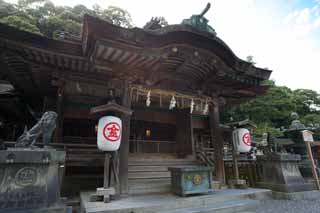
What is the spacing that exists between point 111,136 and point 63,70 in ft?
9.37

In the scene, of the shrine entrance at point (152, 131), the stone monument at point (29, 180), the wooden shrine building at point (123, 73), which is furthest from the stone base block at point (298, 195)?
the stone monument at point (29, 180)

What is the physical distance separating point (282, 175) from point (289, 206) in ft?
4.03

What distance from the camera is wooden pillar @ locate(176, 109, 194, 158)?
359 inches

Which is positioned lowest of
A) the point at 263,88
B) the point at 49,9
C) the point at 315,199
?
the point at 315,199

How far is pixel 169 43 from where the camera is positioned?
195 inches

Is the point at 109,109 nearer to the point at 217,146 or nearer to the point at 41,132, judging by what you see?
the point at 41,132

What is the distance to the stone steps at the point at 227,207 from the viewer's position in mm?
4020

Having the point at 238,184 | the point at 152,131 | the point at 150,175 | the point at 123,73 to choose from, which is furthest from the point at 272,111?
the point at 123,73

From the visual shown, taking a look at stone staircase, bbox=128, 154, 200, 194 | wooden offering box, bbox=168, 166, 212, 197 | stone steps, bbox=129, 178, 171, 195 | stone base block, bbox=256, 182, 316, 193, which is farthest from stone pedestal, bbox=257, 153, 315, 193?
stone steps, bbox=129, 178, 171, 195

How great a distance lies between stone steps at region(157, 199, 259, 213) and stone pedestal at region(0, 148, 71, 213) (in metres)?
2.44

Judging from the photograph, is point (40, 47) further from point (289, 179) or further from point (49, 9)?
point (49, 9)

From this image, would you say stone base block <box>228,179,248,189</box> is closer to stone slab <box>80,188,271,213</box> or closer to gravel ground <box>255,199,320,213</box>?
stone slab <box>80,188,271,213</box>

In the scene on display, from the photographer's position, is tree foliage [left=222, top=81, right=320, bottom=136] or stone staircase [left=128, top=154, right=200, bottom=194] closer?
stone staircase [left=128, top=154, right=200, bottom=194]

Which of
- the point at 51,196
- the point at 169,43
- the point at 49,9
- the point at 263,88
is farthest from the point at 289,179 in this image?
the point at 49,9
